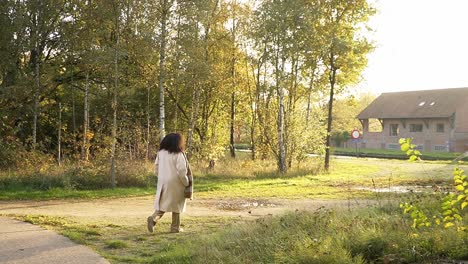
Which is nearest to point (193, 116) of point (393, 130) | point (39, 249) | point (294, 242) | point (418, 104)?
point (39, 249)

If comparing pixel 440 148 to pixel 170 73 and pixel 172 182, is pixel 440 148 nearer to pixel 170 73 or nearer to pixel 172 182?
pixel 170 73

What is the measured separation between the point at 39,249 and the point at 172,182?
2816 millimetres

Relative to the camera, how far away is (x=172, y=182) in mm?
9562

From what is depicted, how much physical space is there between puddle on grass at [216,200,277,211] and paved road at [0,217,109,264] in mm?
5934

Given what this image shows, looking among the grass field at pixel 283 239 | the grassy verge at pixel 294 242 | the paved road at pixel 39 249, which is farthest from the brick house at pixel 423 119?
the paved road at pixel 39 249

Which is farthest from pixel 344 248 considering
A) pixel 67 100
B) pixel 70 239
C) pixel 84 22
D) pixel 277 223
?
pixel 67 100

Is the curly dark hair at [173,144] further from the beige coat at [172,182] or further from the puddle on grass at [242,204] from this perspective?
the puddle on grass at [242,204]

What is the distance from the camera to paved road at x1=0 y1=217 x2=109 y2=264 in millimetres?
6988

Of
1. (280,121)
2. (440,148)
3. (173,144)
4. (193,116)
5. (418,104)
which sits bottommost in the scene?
(440,148)

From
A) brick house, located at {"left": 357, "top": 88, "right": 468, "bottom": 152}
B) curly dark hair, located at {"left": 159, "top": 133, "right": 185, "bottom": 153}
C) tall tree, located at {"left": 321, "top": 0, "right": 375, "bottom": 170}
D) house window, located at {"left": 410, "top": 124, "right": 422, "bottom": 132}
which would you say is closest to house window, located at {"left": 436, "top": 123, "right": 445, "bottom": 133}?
brick house, located at {"left": 357, "top": 88, "right": 468, "bottom": 152}

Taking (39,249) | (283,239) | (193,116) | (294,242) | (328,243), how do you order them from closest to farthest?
(328,243)
(294,242)
(283,239)
(39,249)
(193,116)

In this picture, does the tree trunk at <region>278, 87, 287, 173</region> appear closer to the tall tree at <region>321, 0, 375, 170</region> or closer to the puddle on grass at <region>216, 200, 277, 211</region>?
the tall tree at <region>321, 0, 375, 170</region>

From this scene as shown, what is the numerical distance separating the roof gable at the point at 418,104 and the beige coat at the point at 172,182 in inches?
2166

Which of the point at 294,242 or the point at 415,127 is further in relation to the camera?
the point at 415,127
